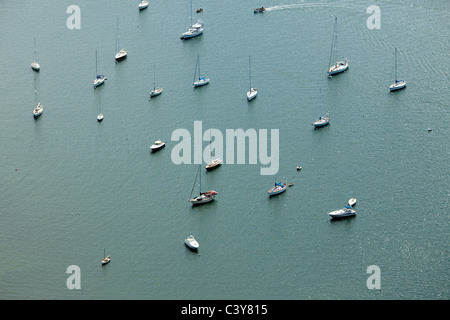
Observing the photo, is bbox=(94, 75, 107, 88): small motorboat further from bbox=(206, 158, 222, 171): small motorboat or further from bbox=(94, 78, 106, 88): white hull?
bbox=(206, 158, 222, 171): small motorboat

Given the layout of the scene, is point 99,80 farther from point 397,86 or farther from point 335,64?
point 397,86

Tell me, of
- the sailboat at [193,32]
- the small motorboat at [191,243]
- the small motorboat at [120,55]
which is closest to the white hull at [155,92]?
the small motorboat at [120,55]

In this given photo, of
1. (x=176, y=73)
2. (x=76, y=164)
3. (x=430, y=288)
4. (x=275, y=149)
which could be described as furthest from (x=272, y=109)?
(x=430, y=288)

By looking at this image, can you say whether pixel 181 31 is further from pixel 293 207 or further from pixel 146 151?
pixel 293 207

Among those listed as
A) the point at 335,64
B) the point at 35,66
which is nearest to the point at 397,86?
the point at 335,64

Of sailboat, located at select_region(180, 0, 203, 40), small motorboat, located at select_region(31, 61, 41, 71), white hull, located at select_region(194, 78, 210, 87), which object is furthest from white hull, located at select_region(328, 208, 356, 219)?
small motorboat, located at select_region(31, 61, 41, 71)
